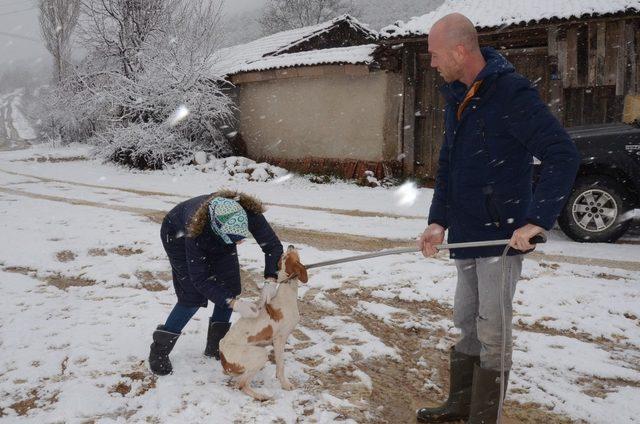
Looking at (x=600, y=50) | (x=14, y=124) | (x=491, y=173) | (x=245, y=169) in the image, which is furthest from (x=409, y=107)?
(x=14, y=124)

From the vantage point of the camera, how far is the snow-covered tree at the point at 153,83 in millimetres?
16406

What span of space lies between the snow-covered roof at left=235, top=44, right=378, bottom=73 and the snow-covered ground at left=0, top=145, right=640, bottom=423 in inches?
269

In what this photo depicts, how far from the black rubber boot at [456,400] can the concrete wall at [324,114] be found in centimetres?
1029

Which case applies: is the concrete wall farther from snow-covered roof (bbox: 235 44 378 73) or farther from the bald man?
the bald man

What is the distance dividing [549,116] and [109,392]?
10.1 feet

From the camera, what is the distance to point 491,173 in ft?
7.30

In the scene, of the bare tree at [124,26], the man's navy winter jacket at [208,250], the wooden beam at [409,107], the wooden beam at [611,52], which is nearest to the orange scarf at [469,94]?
the man's navy winter jacket at [208,250]

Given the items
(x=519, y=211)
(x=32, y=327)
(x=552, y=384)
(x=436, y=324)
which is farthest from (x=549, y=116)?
(x=32, y=327)

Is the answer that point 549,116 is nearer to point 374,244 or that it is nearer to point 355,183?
point 374,244

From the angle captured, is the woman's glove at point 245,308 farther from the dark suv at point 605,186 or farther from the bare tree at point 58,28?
the bare tree at point 58,28

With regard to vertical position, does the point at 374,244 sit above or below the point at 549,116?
below

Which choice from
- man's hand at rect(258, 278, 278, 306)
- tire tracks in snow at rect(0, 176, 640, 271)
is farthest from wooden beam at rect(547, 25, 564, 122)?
man's hand at rect(258, 278, 278, 306)

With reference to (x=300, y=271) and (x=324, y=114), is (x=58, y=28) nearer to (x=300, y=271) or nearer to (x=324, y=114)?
(x=324, y=114)

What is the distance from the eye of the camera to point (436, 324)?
13.4 ft
